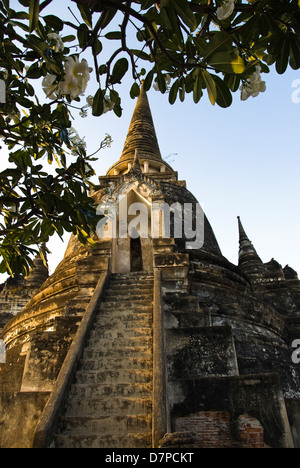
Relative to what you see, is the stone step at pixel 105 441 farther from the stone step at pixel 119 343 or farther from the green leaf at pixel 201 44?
the green leaf at pixel 201 44

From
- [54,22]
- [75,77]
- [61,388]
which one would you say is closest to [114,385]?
[61,388]

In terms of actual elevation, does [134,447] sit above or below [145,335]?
below

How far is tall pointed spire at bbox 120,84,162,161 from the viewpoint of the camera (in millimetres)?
13914

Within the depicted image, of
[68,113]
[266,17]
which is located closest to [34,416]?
[68,113]

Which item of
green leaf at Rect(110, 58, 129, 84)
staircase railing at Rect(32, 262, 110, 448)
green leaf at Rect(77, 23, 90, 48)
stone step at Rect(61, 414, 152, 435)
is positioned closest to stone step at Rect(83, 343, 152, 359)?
staircase railing at Rect(32, 262, 110, 448)

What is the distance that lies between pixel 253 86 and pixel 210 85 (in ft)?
1.59

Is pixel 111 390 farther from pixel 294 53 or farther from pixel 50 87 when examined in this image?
pixel 294 53

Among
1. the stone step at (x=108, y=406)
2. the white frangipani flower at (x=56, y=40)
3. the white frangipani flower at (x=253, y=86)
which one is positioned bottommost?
the stone step at (x=108, y=406)

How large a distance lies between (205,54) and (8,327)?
816 cm

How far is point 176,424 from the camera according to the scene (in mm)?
4207

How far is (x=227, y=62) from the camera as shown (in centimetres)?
199

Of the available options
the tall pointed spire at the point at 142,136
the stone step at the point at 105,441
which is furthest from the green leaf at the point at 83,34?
the tall pointed spire at the point at 142,136

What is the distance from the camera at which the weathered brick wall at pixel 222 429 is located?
3.95 meters

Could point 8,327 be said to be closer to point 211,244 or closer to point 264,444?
point 211,244
